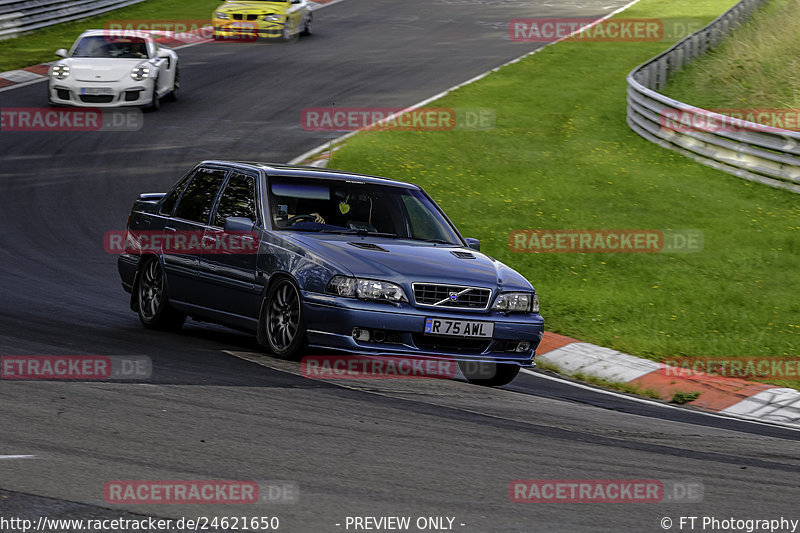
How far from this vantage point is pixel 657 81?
27.3 m

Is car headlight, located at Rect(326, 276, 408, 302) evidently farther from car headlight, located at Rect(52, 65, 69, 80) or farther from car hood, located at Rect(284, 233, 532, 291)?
car headlight, located at Rect(52, 65, 69, 80)

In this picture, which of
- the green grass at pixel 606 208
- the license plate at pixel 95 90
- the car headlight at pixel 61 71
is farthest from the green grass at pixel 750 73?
the car headlight at pixel 61 71

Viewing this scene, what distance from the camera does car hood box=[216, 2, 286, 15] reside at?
3288 cm

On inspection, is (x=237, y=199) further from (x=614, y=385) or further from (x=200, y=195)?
(x=614, y=385)

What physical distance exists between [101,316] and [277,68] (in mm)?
19563

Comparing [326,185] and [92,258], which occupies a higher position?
[326,185]

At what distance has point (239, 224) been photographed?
30.7 ft

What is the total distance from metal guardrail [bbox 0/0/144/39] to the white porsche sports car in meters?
9.19

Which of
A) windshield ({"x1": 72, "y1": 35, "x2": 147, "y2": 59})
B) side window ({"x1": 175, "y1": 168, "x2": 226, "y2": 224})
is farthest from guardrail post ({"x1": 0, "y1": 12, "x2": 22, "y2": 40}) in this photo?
side window ({"x1": 175, "y1": 168, "x2": 226, "y2": 224})

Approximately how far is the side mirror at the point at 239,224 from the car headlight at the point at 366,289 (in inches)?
42.9

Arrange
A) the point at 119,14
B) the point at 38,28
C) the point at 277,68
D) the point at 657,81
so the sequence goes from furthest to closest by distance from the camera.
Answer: the point at 119,14 → the point at 38,28 → the point at 277,68 → the point at 657,81

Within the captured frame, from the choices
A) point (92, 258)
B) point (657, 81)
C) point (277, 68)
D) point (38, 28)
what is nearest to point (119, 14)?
point (38, 28)

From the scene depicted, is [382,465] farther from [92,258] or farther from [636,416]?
[92,258]

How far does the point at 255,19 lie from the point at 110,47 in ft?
32.9
